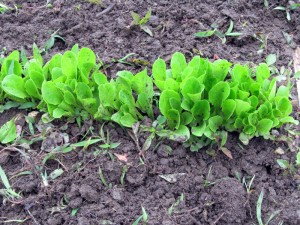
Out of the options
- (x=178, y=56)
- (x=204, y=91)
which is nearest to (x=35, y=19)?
(x=178, y=56)

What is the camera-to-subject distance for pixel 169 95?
237 centimetres

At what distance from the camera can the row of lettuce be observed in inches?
93.3

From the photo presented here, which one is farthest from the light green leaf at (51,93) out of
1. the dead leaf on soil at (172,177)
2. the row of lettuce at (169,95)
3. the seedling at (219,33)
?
the seedling at (219,33)

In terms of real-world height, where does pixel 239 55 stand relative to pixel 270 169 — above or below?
above

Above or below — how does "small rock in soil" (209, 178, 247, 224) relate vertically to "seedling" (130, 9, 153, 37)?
below

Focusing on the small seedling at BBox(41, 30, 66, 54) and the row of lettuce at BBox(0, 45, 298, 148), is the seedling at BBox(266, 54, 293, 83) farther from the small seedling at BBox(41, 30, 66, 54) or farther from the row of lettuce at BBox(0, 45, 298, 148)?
the small seedling at BBox(41, 30, 66, 54)

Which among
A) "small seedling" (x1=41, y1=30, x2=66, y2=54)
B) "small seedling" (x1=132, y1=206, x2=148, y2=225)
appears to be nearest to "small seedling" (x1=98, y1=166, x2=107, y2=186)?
"small seedling" (x1=132, y1=206, x2=148, y2=225)

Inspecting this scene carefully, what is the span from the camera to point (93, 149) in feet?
7.98

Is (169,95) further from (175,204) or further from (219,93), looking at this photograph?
(175,204)

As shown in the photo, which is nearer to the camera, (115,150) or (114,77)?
(115,150)

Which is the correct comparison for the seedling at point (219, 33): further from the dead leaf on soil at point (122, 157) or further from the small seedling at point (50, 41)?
the dead leaf on soil at point (122, 157)

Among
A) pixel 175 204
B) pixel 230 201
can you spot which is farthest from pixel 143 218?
pixel 230 201

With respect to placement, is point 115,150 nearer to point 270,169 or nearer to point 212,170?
point 212,170

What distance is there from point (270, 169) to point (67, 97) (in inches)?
45.7
